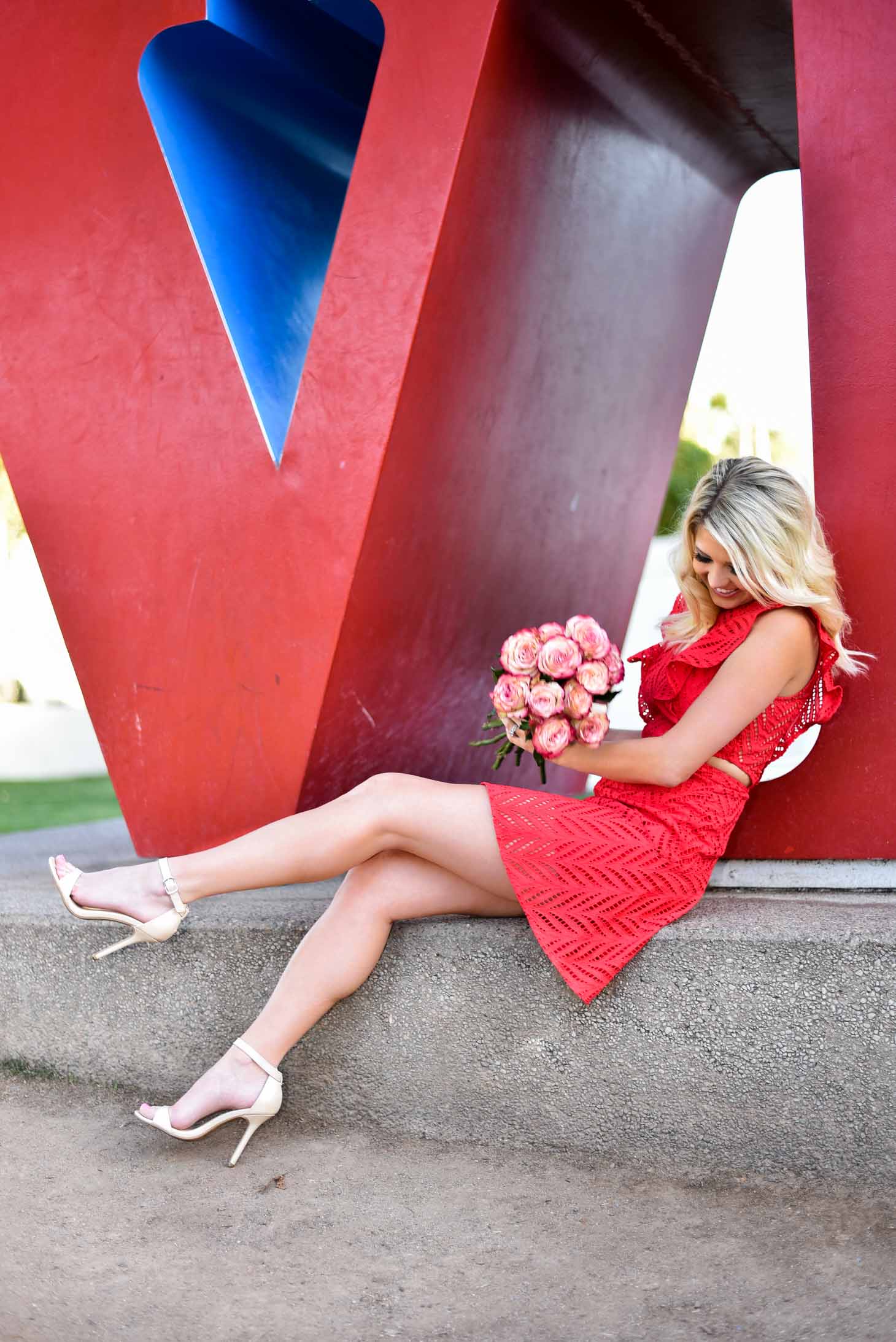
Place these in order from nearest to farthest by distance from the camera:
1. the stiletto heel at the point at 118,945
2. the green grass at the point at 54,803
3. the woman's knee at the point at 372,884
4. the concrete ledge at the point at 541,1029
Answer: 1. the concrete ledge at the point at 541,1029
2. the woman's knee at the point at 372,884
3. the stiletto heel at the point at 118,945
4. the green grass at the point at 54,803

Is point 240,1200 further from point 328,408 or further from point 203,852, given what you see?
point 328,408

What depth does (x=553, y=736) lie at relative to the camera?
116 inches

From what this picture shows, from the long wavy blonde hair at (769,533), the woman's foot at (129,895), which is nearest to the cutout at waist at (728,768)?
the long wavy blonde hair at (769,533)

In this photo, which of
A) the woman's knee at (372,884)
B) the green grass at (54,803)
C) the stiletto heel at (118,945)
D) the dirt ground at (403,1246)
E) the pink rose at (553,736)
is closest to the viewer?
the dirt ground at (403,1246)

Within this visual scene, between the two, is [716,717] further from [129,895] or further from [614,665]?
[129,895]

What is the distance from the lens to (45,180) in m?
4.09

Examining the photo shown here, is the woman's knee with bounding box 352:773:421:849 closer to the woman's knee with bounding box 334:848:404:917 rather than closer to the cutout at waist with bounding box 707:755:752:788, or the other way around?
the woman's knee with bounding box 334:848:404:917

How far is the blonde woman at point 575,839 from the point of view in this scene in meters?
2.96

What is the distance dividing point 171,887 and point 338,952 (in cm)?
46

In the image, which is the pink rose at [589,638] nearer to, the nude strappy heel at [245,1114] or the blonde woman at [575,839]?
the blonde woman at [575,839]

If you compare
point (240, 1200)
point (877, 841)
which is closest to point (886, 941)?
point (877, 841)

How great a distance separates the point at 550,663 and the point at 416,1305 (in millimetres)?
1402

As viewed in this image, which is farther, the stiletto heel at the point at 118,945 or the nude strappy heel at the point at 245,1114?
the stiletto heel at the point at 118,945

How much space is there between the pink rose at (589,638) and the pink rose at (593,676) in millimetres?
26
